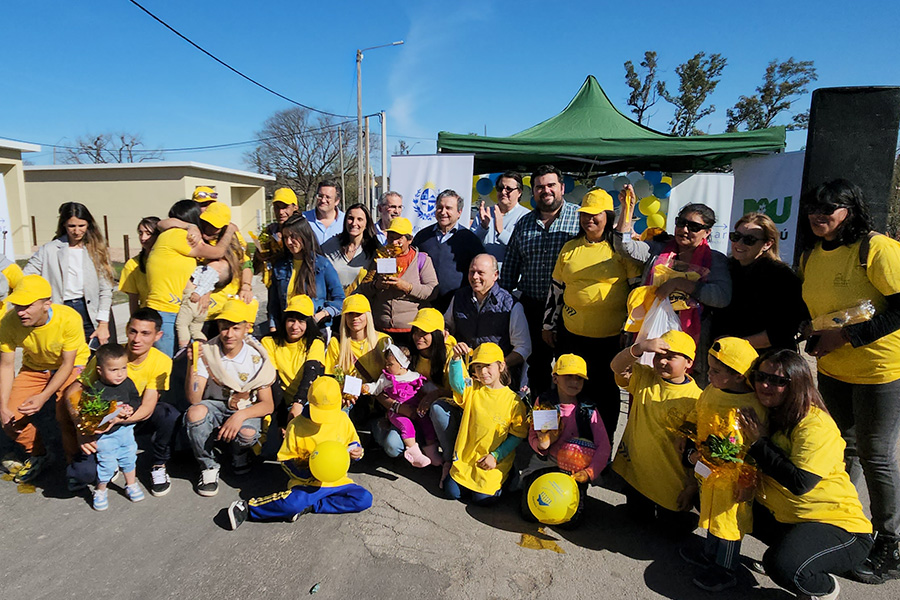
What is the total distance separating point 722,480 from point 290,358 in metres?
2.89

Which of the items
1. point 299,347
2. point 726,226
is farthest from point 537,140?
point 299,347

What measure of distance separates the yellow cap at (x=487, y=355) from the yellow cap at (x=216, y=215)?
7.86 ft

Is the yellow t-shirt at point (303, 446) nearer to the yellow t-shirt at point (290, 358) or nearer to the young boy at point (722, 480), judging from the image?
the yellow t-shirt at point (290, 358)

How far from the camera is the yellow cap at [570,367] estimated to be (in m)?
3.32

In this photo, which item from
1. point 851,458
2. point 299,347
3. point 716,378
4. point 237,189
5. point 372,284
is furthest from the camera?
point 237,189

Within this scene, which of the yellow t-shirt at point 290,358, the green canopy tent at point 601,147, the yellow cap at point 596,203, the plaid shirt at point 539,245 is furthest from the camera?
the green canopy tent at point 601,147

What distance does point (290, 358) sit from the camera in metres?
4.01

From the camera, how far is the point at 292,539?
3.05 m

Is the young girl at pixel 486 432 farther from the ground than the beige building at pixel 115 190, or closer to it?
closer to it


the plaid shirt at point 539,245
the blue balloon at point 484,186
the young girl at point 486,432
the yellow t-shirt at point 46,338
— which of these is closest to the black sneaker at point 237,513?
the young girl at point 486,432

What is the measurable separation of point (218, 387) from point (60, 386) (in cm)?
107

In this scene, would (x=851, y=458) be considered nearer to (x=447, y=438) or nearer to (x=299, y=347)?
(x=447, y=438)

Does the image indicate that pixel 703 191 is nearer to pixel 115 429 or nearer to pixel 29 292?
pixel 115 429

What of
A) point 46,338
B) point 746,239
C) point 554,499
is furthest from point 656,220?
point 46,338
